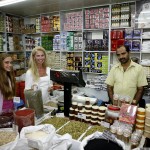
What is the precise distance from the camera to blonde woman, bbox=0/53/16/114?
218 centimetres

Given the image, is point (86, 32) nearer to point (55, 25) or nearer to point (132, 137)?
point (55, 25)

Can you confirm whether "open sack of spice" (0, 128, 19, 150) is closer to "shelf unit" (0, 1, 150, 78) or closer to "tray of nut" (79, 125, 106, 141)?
"tray of nut" (79, 125, 106, 141)

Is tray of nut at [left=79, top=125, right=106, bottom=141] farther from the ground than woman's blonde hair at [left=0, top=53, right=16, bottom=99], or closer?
closer

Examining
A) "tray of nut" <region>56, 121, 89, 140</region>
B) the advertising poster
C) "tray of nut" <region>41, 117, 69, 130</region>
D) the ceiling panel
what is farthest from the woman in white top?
the advertising poster

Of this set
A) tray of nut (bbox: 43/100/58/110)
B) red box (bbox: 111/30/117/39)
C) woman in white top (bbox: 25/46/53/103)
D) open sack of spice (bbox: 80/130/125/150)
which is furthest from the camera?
red box (bbox: 111/30/117/39)

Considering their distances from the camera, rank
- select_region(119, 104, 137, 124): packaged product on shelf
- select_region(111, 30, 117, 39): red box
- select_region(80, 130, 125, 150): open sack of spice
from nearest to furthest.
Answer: select_region(80, 130, 125, 150): open sack of spice → select_region(119, 104, 137, 124): packaged product on shelf → select_region(111, 30, 117, 39): red box

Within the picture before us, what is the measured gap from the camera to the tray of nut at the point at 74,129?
4.81ft

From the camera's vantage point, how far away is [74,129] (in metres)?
1.54

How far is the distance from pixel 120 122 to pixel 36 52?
1654 mm

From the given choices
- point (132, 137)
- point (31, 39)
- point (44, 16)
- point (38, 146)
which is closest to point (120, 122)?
point (132, 137)

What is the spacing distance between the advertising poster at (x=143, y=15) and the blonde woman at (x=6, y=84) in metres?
2.80

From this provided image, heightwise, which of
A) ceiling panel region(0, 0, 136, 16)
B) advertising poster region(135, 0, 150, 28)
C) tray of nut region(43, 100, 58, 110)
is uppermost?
ceiling panel region(0, 0, 136, 16)

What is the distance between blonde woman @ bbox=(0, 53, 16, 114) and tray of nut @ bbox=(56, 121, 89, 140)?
0.87 m

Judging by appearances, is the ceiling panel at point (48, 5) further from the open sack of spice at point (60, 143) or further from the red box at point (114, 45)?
the open sack of spice at point (60, 143)
